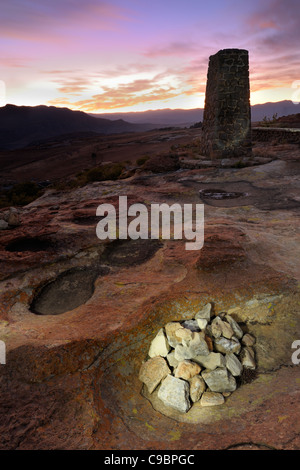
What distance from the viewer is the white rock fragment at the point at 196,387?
Result: 180 centimetres

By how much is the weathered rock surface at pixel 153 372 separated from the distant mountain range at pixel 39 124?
82.5 meters

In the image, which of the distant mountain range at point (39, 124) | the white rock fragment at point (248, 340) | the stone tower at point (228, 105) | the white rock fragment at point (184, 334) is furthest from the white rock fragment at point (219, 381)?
the distant mountain range at point (39, 124)

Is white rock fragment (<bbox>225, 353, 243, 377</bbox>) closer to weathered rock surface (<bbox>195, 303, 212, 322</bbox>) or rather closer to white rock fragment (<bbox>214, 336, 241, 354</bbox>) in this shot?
white rock fragment (<bbox>214, 336, 241, 354</bbox>)

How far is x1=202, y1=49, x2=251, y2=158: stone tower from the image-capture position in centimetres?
839

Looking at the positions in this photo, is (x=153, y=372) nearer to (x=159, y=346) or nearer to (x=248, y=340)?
(x=159, y=346)

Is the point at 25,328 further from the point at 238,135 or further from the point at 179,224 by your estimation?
the point at 238,135

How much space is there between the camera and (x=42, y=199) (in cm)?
709

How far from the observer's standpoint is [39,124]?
301 ft

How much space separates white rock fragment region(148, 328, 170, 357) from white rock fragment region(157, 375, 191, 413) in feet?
0.69

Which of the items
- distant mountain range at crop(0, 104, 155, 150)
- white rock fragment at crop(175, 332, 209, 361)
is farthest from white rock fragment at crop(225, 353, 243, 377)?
distant mountain range at crop(0, 104, 155, 150)

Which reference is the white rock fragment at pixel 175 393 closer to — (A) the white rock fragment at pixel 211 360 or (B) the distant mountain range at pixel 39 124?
(A) the white rock fragment at pixel 211 360

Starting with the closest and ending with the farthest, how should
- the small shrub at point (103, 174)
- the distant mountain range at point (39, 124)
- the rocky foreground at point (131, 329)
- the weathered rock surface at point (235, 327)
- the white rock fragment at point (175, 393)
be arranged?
the rocky foreground at point (131, 329), the white rock fragment at point (175, 393), the weathered rock surface at point (235, 327), the small shrub at point (103, 174), the distant mountain range at point (39, 124)

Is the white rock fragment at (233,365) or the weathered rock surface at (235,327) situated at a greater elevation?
the weathered rock surface at (235,327)

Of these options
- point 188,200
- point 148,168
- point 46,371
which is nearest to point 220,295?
point 46,371
